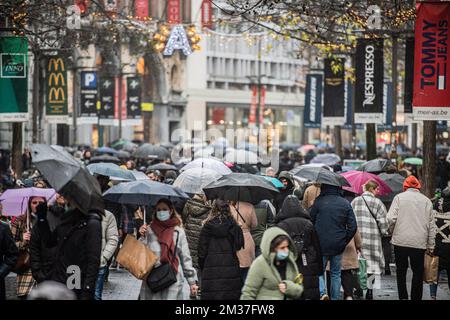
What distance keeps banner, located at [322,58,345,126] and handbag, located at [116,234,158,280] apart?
21.5 m

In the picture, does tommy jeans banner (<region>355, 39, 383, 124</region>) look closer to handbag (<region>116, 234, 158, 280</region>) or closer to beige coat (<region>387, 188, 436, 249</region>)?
beige coat (<region>387, 188, 436, 249</region>)

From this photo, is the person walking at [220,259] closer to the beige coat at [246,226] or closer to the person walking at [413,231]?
the beige coat at [246,226]

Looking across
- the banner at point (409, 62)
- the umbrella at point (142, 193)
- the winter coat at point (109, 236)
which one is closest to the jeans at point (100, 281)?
the umbrella at point (142, 193)

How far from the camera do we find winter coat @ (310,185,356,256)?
14875 mm

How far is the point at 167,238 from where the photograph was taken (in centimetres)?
1228

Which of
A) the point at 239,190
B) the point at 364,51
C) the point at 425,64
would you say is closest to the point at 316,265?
the point at 239,190

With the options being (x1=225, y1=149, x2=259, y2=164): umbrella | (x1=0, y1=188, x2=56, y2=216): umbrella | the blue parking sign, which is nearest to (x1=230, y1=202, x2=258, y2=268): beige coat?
(x1=0, y1=188, x2=56, y2=216): umbrella

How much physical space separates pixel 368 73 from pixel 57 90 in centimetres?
950

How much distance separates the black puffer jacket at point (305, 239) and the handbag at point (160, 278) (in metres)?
1.85

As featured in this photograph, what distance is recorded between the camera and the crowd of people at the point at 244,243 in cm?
1131

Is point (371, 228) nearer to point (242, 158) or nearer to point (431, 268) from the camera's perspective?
point (431, 268)
